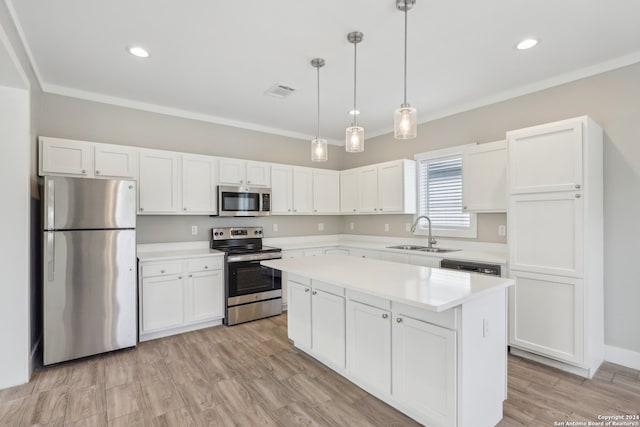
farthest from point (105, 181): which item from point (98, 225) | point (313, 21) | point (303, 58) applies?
point (313, 21)

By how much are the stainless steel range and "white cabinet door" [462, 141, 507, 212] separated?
8.17 feet

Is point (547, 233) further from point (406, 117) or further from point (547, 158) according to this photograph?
point (406, 117)

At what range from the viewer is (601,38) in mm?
2494

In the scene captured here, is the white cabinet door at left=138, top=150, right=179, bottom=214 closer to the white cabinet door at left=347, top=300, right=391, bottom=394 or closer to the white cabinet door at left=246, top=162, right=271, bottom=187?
the white cabinet door at left=246, top=162, right=271, bottom=187

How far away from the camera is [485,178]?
3492 mm

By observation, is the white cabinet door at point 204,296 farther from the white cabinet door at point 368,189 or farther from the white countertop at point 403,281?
the white cabinet door at point 368,189

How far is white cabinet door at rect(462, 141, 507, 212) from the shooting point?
11.0ft

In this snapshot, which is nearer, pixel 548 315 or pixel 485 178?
pixel 548 315

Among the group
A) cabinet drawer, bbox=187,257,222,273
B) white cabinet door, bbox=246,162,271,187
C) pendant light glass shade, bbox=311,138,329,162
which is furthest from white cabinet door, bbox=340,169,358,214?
pendant light glass shade, bbox=311,138,329,162

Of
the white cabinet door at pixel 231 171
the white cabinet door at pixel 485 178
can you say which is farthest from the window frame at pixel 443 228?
the white cabinet door at pixel 231 171

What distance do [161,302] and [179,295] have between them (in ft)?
0.63

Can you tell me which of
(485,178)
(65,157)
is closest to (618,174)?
(485,178)

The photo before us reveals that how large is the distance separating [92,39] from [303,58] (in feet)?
5.52

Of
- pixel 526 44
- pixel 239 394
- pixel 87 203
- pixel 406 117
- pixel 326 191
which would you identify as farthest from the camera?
pixel 326 191
